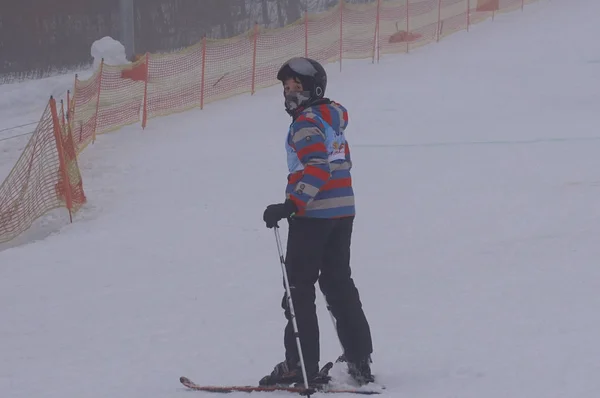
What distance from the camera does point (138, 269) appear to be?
27.6 ft

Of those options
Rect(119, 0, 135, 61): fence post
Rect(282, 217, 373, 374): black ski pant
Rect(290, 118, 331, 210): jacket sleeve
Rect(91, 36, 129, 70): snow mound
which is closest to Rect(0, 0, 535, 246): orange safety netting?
Rect(119, 0, 135, 61): fence post

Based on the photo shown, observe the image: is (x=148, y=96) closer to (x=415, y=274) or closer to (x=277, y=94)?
(x=277, y=94)

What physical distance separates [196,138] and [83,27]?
17.0 metres

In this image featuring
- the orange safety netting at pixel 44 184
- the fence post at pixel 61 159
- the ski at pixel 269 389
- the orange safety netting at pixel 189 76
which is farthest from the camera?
the orange safety netting at pixel 189 76

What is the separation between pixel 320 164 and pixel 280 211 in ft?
0.95

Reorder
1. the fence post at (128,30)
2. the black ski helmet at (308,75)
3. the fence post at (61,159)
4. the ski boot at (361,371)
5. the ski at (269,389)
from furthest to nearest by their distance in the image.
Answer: the fence post at (128,30)
the fence post at (61,159)
the ski boot at (361,371)
the ski at (269,389)
the black ski helmet at (308,75)

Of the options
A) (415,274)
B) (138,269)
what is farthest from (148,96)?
(415,274)

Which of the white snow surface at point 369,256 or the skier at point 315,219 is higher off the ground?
the skier at point 315,219

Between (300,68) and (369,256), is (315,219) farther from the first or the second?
(369,256)

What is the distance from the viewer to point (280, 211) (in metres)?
4.36

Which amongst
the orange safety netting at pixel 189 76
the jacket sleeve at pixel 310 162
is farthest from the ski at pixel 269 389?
the orange safety netting at pixel 189 76

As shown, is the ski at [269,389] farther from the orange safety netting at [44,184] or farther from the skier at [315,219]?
the orange safety netting at [44,184]

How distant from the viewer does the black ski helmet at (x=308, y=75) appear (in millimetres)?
4477

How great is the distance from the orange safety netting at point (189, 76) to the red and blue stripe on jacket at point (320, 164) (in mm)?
6826
